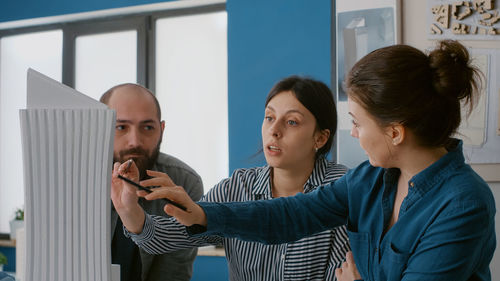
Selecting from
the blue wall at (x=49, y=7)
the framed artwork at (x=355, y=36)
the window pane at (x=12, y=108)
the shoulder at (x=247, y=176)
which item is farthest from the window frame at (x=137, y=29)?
the shoulder at (x=247, y=176)

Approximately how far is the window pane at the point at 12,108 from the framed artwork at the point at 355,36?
2.45 m

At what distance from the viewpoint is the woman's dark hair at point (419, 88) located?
2.84ft

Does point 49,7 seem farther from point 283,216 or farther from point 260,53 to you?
point 283,216

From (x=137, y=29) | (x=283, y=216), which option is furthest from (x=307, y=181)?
(x=137, y=29)

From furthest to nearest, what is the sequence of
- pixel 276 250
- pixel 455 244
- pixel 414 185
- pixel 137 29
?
pixel 137 29
pixel 276 250
pixel 414 185
pixel 455 244

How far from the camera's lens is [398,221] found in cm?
93

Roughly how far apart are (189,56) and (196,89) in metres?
0.23

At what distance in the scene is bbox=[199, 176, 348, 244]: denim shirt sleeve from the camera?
978 millimetres

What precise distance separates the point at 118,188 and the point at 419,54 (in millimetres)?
652

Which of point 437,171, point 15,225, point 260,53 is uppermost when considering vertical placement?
point 260,53

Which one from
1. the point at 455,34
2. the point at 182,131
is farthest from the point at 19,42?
the point at 455,34

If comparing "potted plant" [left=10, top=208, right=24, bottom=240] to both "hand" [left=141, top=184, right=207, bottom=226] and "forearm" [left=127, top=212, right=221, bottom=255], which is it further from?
"hand" [left=141, top=184, right=207, bottom=226]

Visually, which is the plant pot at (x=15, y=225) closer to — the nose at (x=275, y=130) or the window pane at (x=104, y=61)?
the window pane at (x=104, y=61)

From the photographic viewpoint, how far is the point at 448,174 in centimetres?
88
